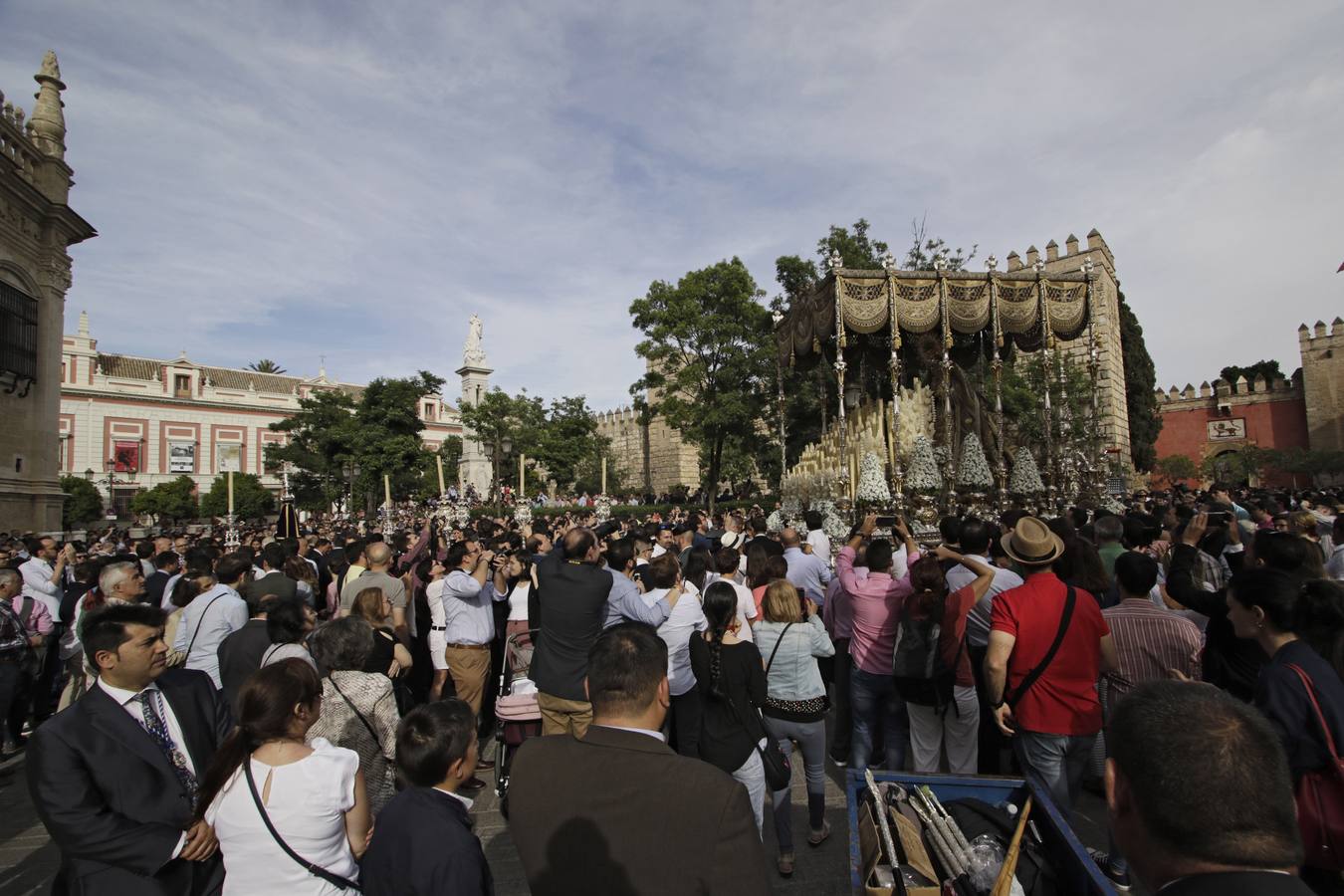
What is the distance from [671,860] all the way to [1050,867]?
1630mm

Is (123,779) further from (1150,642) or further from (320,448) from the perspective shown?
(320,448)

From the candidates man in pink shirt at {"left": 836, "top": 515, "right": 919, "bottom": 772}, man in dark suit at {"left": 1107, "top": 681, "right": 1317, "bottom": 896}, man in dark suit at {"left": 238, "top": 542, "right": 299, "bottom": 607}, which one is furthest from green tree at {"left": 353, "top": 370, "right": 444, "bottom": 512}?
man in dark suit at {"left": 1107, "top": 681, "right": 1317, "bottom": 896}

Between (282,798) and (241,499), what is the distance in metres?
41.8

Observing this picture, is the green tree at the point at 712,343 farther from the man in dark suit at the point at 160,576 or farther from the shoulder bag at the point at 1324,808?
the shoulder bag at the point at 1324,808

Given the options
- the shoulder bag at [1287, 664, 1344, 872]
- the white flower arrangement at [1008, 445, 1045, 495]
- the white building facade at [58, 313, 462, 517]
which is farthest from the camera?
the white building facade at [58, 313, 462, 517]

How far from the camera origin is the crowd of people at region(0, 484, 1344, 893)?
171 centimetres

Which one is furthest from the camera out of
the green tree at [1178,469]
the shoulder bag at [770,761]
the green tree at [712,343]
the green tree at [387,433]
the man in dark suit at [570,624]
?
the green tree at [1178,469]

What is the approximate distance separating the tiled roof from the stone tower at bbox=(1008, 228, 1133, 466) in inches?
1609

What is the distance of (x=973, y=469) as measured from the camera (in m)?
14.4

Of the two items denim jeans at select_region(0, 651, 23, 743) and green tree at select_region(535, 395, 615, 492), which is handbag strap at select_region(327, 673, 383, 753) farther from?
green tree at select_region(535, 395, 615, 492)

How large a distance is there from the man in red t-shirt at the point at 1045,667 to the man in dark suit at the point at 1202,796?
2.11 meters

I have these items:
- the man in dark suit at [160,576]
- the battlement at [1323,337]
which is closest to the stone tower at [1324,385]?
the battlement at [1323,337]

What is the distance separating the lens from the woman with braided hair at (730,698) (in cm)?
346

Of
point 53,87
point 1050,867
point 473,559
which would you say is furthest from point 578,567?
point 53,87
